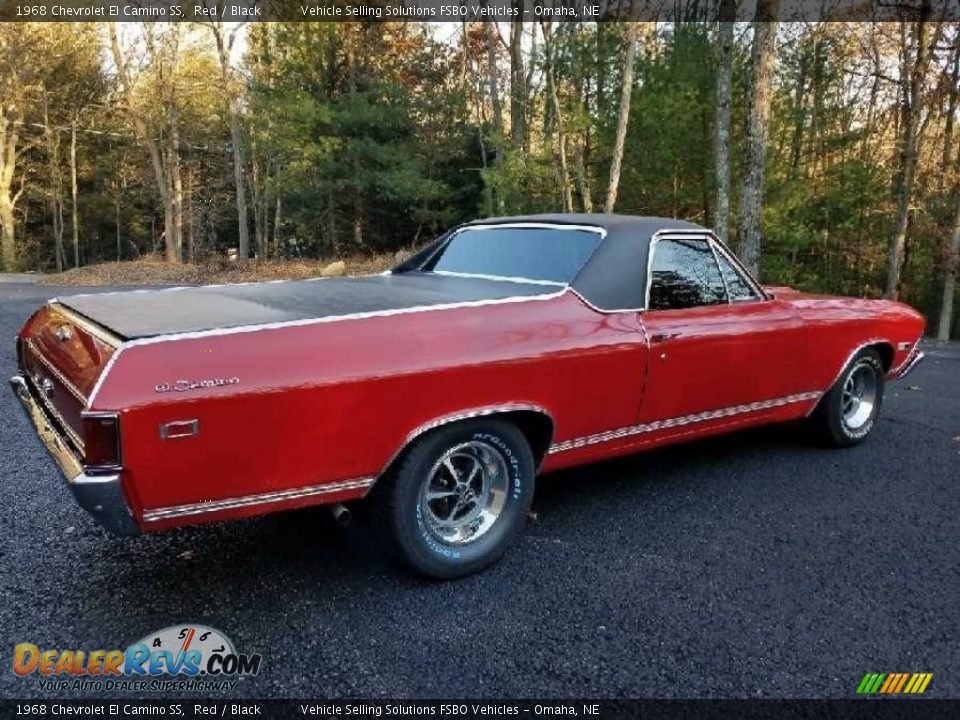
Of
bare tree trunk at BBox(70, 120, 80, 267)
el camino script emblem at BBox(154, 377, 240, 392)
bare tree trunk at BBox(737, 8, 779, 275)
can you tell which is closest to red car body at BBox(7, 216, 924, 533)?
el camino script emblem at BBox(154, 377, 240, 392)

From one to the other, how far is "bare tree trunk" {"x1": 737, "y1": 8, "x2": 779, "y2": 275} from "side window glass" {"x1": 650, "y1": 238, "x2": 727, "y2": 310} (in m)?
8.44

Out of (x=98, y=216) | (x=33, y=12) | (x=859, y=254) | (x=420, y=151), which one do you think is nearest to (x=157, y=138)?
(x=33, y=12)

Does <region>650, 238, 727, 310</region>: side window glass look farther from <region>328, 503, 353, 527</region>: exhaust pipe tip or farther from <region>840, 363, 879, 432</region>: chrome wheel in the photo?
<region>328, 503, 353, 527</region>: exhaust pipe tip

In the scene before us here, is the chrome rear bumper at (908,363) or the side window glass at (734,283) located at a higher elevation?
the side window glass at (734,283)

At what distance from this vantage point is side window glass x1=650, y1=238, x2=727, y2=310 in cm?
373

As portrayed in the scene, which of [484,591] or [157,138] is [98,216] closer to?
[157,138]

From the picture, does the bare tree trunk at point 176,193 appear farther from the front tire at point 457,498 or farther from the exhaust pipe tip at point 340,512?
the exhaust pipe tip at point 340,512

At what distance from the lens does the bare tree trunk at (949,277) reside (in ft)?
54.2

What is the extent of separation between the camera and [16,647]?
240cm

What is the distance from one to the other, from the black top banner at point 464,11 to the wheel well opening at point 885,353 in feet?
28.7

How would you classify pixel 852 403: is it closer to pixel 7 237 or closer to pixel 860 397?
pixel 860 397

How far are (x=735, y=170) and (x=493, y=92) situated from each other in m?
7.47

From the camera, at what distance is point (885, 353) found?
16.7 ft

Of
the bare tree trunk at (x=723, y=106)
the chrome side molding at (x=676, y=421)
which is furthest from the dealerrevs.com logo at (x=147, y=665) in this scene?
the bare tree trunk at (x=723, y=106)
